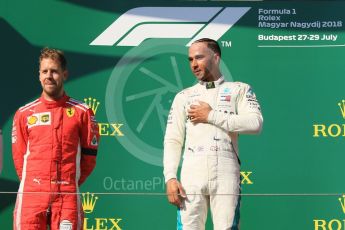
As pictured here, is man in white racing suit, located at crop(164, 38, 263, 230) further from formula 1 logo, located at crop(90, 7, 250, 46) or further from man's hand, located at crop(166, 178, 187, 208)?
formula 1 logo, located at crop(90, 7, 250, 46)

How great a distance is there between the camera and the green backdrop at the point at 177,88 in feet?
12.4

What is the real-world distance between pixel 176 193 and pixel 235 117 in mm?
347

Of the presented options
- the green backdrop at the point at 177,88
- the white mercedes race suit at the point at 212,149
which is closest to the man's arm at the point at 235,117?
the white mercedes race suit at the point at 212,149

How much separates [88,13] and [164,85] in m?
0.53

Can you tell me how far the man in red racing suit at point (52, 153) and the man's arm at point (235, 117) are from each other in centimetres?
42

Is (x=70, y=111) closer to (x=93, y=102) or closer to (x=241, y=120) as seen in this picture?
(x=241, y=120)

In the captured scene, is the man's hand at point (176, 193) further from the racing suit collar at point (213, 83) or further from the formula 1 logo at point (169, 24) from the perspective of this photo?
the formula 1 logo at point (169, 24)

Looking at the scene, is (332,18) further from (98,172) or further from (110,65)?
(98,172)

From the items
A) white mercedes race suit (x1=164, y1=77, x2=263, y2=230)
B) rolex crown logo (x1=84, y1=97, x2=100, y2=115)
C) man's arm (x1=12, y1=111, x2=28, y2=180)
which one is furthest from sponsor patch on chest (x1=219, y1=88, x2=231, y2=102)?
rolex crown logo (x1=84, y1=97, x2=100, y2=115)

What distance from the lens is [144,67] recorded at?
3.87 meters

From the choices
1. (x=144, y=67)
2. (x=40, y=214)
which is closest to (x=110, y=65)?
(x=144, y=67)

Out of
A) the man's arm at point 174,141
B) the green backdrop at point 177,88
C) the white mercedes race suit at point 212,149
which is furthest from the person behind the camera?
the green backdrop at point 177,88

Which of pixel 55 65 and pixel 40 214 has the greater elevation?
pixel 55 65

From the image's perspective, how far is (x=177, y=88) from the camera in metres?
3.84
